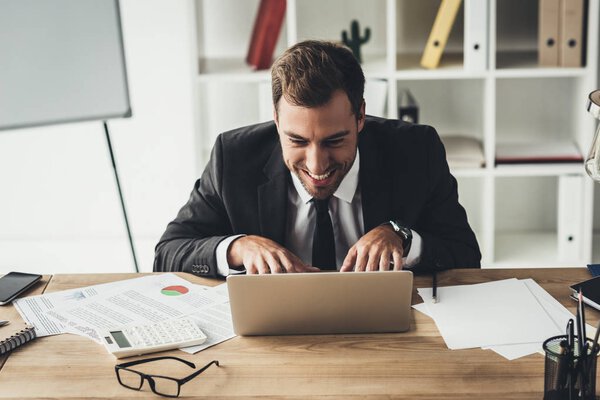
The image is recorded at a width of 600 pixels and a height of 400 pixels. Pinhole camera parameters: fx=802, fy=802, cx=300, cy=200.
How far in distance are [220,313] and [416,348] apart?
15.9 inches

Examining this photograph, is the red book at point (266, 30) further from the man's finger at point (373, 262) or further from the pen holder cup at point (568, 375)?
the pen holder cup at point (568, 375)

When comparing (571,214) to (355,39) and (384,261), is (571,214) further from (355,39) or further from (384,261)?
(384,261)

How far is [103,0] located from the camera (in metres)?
2.84

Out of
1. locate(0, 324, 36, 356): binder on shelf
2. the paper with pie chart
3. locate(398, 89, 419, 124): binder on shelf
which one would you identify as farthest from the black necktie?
locate(398, 89, 419, 124): binder on shelf

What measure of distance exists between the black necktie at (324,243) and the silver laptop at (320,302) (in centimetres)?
43

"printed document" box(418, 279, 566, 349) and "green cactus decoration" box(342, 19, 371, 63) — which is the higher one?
"green cactus decoration" box(342, 19, 371, 63)

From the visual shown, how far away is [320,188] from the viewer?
1869 millimetres

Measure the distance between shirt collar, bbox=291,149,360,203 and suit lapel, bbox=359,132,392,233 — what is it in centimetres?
2

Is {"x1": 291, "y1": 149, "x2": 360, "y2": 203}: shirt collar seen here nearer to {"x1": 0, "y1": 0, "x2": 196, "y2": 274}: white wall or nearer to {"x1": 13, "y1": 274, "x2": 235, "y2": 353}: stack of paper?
{"x1": 13, "y1": 274, "x2": 235, "y2": 353}: stack of paper

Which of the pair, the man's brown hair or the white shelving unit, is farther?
the white shelving unit

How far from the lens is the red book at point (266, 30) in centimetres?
316

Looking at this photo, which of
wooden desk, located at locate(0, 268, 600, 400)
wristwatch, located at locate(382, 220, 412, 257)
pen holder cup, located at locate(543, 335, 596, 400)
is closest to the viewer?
pen holder cup, located at locate(543, 335, 596, 400)

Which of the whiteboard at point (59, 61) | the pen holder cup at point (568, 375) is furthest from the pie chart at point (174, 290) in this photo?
the whiteboard at point (59, 61)

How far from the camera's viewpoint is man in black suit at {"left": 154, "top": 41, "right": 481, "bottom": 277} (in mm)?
1767
